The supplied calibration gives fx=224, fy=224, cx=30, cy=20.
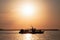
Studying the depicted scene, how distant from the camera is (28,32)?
10656cm

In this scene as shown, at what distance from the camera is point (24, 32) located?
107375mm

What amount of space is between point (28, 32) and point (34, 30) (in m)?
6.27

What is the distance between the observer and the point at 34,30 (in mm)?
101062

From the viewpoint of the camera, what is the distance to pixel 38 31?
105 m

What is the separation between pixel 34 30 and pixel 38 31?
4.16 meters

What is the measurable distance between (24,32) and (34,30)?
7.96 metres

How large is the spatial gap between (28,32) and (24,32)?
6.86 feet
